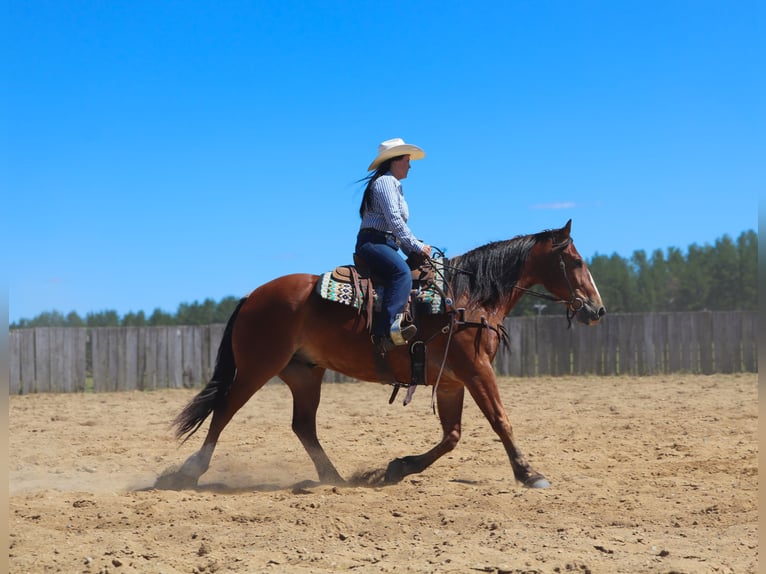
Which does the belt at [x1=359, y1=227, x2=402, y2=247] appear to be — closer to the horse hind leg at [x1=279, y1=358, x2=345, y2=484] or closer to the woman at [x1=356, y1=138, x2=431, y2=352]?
the woman at [x1=356, y1=138, x2=431, y2=352]

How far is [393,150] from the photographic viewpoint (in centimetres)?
701

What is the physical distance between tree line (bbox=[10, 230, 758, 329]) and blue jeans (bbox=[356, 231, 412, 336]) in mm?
25172

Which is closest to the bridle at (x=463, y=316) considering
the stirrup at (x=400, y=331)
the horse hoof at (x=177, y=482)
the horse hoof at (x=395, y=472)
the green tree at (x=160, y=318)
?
the stirrup at (x=400, y=331)

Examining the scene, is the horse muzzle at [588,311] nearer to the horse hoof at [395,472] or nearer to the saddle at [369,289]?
the saddle at [369,289]

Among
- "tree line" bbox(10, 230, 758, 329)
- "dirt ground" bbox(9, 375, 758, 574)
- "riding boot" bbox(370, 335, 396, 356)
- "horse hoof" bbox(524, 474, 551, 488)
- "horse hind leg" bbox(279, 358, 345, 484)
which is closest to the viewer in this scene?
"dirt ground" bbox(9, 375, 758, 574)

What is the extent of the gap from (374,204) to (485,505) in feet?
8.80

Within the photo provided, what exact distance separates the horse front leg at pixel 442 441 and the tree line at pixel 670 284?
24.6 metres

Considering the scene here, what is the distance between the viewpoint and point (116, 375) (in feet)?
58.7

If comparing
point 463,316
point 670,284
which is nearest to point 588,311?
point 463,316

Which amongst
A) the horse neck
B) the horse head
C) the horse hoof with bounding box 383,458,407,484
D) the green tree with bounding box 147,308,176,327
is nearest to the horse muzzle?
the horse head

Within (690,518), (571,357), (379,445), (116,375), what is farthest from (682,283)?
(690,518)

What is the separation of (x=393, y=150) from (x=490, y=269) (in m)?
1.38

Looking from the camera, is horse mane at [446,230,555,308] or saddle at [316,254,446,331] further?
horse mane at [446,230,555,308]

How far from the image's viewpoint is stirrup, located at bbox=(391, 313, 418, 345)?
659cm
